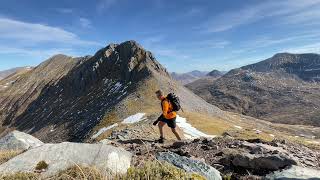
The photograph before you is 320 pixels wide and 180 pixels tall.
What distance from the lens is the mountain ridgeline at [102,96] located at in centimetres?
10769

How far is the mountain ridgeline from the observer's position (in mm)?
107688

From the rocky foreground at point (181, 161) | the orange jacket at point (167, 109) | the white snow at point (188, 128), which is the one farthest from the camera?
the white snow at point (188, 128)

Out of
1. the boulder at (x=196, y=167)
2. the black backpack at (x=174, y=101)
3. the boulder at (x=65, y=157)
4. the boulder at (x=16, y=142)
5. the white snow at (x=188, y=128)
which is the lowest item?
the white snow at (x=188, y=128)

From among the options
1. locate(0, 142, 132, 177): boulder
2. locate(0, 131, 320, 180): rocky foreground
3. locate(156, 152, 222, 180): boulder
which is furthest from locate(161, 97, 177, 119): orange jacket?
locate(156, 152, 222, 180): boulder

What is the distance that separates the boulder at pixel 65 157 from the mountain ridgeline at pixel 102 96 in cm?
7866

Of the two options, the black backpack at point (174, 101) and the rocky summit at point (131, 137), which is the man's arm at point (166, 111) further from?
the rocky summit at point (131, 137)

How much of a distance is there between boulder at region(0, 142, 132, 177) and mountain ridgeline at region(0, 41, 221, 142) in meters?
78.7

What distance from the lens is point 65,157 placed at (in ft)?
42.0

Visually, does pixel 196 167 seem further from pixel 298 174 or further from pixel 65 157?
pixel 65 157

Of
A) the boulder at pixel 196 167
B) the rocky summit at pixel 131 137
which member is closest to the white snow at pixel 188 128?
the rocky summit at pixel 131 137

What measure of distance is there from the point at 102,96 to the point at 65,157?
128120mm

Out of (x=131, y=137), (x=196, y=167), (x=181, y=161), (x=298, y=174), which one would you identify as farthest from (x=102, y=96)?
(x=298, y=174)

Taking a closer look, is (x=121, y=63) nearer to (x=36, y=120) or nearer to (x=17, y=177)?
Answer: (x=36, y=120)

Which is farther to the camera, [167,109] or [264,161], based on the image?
[167,109]
